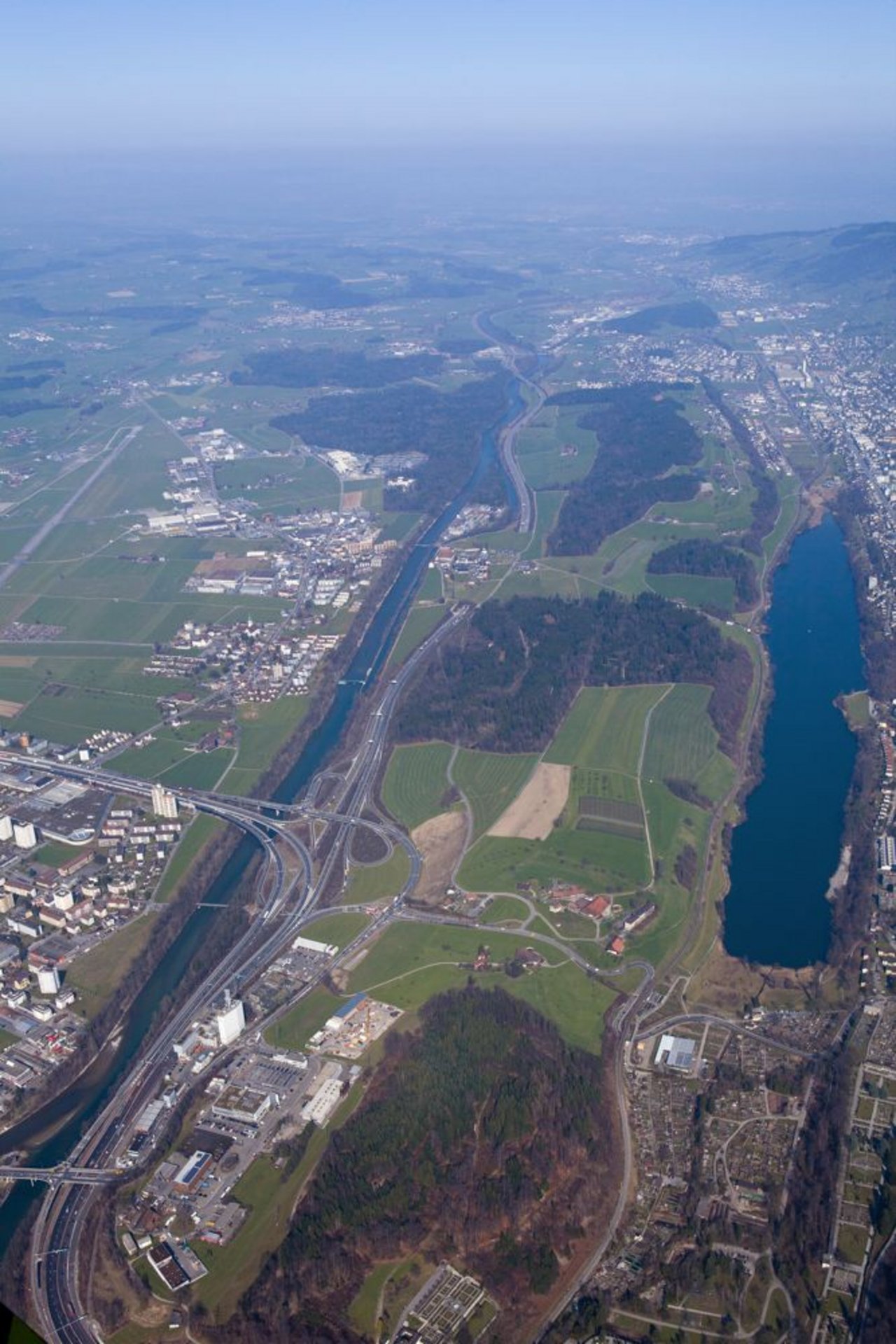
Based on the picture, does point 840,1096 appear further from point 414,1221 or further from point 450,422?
point 450,422

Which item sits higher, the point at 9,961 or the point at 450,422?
the point at 450,422

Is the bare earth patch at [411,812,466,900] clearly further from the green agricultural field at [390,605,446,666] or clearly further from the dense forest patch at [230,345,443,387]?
the dense forest patch at [230,345,443,387]


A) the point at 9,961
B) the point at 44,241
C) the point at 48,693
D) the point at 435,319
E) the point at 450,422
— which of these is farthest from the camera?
the point at 44,241

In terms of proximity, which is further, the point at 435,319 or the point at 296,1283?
the point at 435,319

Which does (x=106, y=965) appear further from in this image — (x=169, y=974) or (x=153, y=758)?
(x=153, y=758)

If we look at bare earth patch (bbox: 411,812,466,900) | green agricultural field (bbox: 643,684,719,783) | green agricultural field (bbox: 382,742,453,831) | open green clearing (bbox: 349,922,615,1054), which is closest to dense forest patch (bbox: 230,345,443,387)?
green agricultural field (bbox: 643,684,719,783)

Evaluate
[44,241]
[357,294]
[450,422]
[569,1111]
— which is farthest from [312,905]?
[44,241]

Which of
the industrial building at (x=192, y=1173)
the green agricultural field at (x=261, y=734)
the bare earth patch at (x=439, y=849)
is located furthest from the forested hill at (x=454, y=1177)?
the green agricultural field at (x=261, y=734)

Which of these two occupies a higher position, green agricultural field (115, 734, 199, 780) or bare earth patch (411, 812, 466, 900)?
green agricultural field (115, 734, 199, 780)
